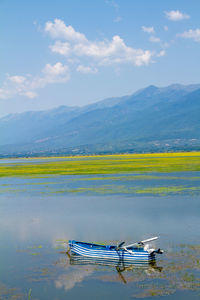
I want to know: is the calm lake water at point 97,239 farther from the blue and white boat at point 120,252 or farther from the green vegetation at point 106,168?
the green vegetation at point 106,168

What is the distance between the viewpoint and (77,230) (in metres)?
30.4

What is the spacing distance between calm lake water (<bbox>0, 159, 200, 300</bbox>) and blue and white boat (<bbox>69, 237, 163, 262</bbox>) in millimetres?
585

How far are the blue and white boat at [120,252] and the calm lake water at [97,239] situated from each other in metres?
0.58

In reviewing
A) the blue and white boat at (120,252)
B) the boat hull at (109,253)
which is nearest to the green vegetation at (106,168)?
the boat hull at (109,253)

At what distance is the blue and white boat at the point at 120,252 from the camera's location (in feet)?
71.8

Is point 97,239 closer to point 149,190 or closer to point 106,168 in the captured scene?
point 149,190

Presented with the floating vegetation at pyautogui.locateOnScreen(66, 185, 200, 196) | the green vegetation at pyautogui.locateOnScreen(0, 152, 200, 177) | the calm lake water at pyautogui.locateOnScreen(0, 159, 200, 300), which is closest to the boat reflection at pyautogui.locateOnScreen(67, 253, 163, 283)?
the calm lake water at pyautogui.locateOnScreen(0, 159, 200, 300)

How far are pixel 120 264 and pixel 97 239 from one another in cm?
552

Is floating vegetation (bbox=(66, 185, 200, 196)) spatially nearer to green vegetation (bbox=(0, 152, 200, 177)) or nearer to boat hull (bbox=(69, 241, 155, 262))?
boat hull (bbox=(69, 241, 155, 262))

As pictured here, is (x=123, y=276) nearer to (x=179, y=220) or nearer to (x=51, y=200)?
(x=179, y=220)

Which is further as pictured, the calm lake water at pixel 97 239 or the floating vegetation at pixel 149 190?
the floating vegetation at pixel 149 190

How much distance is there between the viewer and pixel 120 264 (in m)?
22.0

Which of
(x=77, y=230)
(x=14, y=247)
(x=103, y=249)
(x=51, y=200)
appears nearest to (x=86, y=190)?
(x=51, y=200)

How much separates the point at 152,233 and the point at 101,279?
9.32m
